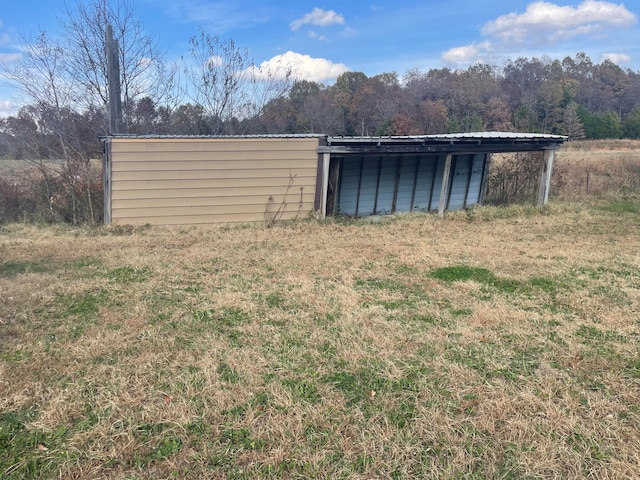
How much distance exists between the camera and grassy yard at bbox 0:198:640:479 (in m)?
2.25

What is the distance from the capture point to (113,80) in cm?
1077

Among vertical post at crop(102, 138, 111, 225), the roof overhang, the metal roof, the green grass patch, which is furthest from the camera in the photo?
the roof overhang

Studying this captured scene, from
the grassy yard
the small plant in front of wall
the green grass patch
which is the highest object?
the small plant in front of wall

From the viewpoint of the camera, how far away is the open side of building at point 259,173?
8.20 metres

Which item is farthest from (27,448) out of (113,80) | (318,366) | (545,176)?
(545,176)

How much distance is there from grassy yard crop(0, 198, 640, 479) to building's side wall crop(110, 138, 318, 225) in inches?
91.4

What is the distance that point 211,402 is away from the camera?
269 centimetres

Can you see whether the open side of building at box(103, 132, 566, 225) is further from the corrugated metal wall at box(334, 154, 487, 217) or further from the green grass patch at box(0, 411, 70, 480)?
the green grass patch at box(0, 411, 70, 480)

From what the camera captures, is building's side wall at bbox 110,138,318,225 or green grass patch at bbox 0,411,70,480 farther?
building's side wall at bbox 110,138,318,225

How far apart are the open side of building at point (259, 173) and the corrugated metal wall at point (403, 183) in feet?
0.09

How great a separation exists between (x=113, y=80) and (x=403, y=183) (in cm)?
794

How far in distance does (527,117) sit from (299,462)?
5192cm

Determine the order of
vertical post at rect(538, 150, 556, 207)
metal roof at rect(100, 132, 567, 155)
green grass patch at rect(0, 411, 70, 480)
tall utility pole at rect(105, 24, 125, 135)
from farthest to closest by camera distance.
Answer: vertical post at rect(538, 150, 556, 207), tall utility pole at rect(105, 24, 125, 135), metal roof at rect(100, 132, 567, 155), green grass patch at rect(0, 411, 70, 480)

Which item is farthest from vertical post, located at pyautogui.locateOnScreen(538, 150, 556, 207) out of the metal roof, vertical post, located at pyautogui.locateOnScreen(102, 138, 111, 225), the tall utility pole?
the tall utility pole
